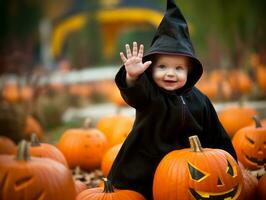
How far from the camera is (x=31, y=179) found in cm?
233

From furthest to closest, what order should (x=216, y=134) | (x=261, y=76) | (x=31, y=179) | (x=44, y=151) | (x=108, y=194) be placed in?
(x=261, y=76) < (x=44, y=151) < (x=216, y=134) < (x=108, y=194) < (x=31, y=179)

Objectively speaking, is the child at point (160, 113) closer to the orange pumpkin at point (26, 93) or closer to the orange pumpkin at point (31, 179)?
the orange pumpkin at point (31, 179)

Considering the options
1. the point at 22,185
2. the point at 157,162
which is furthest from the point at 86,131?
the point at 22,185

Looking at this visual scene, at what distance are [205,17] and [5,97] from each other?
3.72m

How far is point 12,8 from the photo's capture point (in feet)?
19.1

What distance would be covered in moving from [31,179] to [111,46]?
→ 6.62 m

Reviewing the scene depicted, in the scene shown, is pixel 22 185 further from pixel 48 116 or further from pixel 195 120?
pixel 48 116

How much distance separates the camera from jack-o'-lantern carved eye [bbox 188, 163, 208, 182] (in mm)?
2438

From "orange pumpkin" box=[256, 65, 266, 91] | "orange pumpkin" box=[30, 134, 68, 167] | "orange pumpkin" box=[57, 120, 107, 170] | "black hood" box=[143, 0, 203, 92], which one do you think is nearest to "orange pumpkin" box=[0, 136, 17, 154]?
"orange pumpkin" box=[30, 134, 68, 167]

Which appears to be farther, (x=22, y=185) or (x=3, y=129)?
(x=3, y=129)

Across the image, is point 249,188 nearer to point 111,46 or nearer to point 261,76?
point 261,76

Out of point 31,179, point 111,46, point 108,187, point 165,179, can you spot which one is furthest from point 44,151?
point 111,46

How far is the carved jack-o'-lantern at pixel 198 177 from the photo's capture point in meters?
2.43

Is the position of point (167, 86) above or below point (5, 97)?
above
